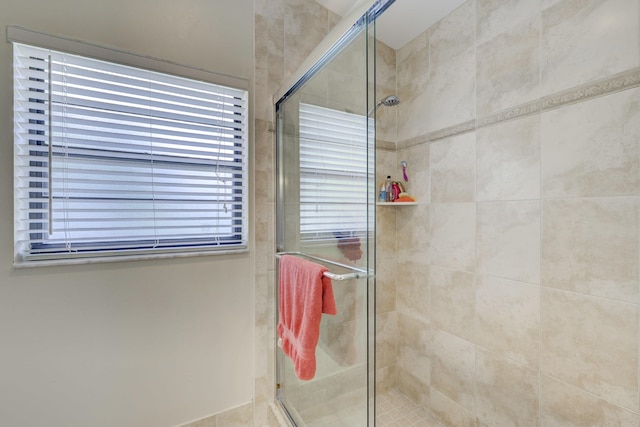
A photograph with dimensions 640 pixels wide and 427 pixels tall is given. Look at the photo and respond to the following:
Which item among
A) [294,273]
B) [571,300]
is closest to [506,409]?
[571,300]

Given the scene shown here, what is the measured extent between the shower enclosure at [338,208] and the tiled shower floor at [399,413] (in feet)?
2.27

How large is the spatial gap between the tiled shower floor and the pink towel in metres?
0.98

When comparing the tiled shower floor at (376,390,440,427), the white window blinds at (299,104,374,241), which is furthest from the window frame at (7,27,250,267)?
the tiled shower floor at (376,390,440,427)

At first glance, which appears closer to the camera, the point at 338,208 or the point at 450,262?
the point at 338,208

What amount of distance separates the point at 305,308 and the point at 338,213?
1.28 ft

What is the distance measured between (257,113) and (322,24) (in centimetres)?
73

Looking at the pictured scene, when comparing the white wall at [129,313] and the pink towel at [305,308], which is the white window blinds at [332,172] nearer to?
the pink towel at [305,308]

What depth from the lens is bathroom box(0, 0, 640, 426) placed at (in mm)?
951

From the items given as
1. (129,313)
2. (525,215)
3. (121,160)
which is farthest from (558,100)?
(129,313)

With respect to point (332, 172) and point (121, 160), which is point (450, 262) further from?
point (121, 160)

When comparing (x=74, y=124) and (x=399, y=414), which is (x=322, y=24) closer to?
(x=74, y=124)

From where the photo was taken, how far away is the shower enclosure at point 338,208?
832mm

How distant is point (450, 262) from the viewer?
1.52 meters

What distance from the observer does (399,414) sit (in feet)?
5.43
